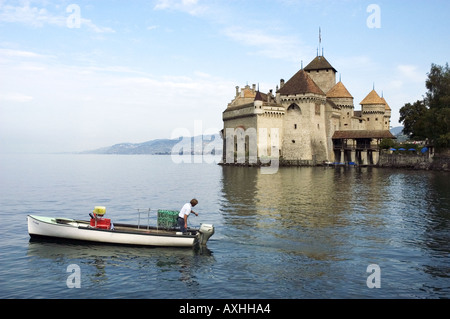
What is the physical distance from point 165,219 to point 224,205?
37.4 feet

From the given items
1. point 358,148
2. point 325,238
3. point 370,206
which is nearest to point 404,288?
point 325,238

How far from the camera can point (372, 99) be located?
8856cm

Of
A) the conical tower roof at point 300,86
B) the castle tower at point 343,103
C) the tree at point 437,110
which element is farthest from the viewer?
the castle tower at point 343,103

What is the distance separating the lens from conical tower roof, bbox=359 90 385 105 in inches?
3469

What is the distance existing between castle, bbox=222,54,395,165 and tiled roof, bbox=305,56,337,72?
539 cm

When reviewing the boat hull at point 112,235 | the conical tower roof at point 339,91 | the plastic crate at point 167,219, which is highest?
the conical tower roof at point 339,91

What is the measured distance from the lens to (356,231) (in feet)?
67.8

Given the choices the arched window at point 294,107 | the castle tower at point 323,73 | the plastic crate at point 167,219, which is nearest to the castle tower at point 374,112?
the castle tower at point 323,73

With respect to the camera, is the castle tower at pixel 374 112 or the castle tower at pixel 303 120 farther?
the castle tower at pixel 374 112

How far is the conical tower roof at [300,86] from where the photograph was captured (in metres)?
76.0

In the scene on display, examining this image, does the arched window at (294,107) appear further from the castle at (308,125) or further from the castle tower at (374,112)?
the castle tower at (374,112)

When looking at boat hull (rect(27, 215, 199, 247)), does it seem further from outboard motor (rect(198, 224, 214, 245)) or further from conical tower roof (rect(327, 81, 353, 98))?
conical tower roof (rect(327, 81, 353, 98))

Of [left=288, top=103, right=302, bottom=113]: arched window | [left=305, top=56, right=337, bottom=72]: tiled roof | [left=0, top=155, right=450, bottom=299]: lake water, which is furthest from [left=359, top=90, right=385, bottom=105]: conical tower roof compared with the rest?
[left=0, top=155, right=450, bottom=299]: lake water

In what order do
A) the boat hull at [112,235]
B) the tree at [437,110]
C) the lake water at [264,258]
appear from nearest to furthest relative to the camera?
1. the lake water at [264,258]
2. the boat hull at [112,235]
3. the tree at [437,110]
